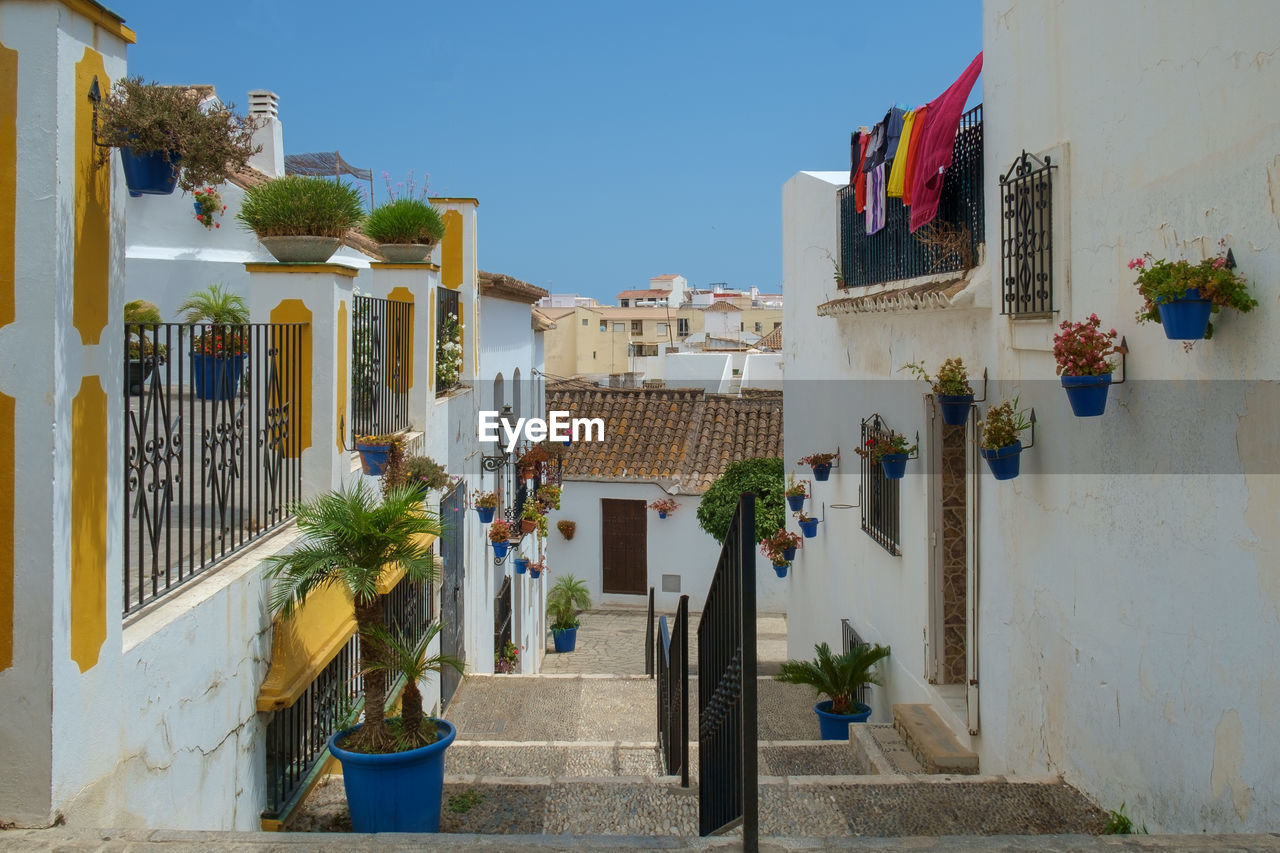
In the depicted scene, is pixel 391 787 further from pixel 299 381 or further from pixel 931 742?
pixel 931 742

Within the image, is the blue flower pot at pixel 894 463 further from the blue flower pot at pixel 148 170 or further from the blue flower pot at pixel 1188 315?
the blue flower pot at pixel 148 170

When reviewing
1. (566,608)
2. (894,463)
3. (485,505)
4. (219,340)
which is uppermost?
(219,340)

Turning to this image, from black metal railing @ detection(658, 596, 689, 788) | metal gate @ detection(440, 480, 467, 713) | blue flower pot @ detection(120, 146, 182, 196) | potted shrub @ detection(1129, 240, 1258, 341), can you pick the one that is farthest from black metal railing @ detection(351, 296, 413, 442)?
potted shrub @ detection(1129, 240, 1258, 341)

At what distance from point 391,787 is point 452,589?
609 cm

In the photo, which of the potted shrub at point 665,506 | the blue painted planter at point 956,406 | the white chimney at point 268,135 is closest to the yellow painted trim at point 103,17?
the blue painted planter at point 956,406

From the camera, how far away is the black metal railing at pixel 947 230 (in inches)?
301

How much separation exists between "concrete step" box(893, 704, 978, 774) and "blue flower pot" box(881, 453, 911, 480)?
177cm

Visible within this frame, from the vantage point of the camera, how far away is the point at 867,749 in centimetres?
783

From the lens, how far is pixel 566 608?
68.7 ft

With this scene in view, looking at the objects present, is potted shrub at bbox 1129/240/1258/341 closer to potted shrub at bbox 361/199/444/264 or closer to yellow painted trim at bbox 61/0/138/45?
yellow painted trim at bbox 61/0/138/45

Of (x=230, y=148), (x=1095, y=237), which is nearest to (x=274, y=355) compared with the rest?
(x=230, y=148)

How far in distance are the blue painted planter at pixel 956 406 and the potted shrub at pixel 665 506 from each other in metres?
16.0

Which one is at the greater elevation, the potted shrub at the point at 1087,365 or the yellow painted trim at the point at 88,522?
the potted shrub at the point at 1087,365

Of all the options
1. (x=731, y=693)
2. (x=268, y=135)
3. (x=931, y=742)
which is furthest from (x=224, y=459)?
(x=268, y=135)
